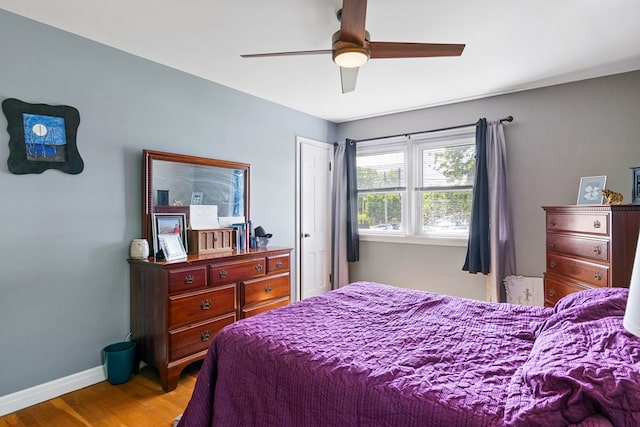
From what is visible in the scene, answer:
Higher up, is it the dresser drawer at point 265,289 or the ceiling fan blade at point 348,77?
the ceiling fan blade at point 348,77

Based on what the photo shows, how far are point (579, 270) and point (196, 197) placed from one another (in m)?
3.15

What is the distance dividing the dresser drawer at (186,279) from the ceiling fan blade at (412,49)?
1.96m

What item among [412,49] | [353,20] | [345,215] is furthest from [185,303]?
[345,215]

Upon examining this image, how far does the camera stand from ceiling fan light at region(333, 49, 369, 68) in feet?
6.45

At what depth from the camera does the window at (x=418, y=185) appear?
392 cm

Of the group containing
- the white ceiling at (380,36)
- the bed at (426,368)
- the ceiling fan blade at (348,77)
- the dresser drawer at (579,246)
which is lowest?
the bed at (426,368)

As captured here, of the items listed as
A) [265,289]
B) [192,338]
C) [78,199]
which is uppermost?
[78,199]

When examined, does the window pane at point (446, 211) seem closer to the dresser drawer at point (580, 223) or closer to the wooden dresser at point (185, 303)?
the dresser drawer at point (580, 223)

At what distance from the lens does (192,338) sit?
2.53m

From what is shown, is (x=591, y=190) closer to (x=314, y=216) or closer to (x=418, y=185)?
(x=418, y=185)

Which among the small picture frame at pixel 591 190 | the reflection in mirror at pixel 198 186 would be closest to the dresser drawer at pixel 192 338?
the reflection in mirror at pixel 198 186

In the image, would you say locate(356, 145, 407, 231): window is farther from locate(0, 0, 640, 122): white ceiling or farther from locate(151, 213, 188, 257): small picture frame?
locate(151, 213, 188, 257): small picture frame

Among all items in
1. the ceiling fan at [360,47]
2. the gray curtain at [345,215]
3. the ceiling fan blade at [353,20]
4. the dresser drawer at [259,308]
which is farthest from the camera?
the gray curtain at [345,215]

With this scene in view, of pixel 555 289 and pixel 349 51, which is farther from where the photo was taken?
pixel 555 289
